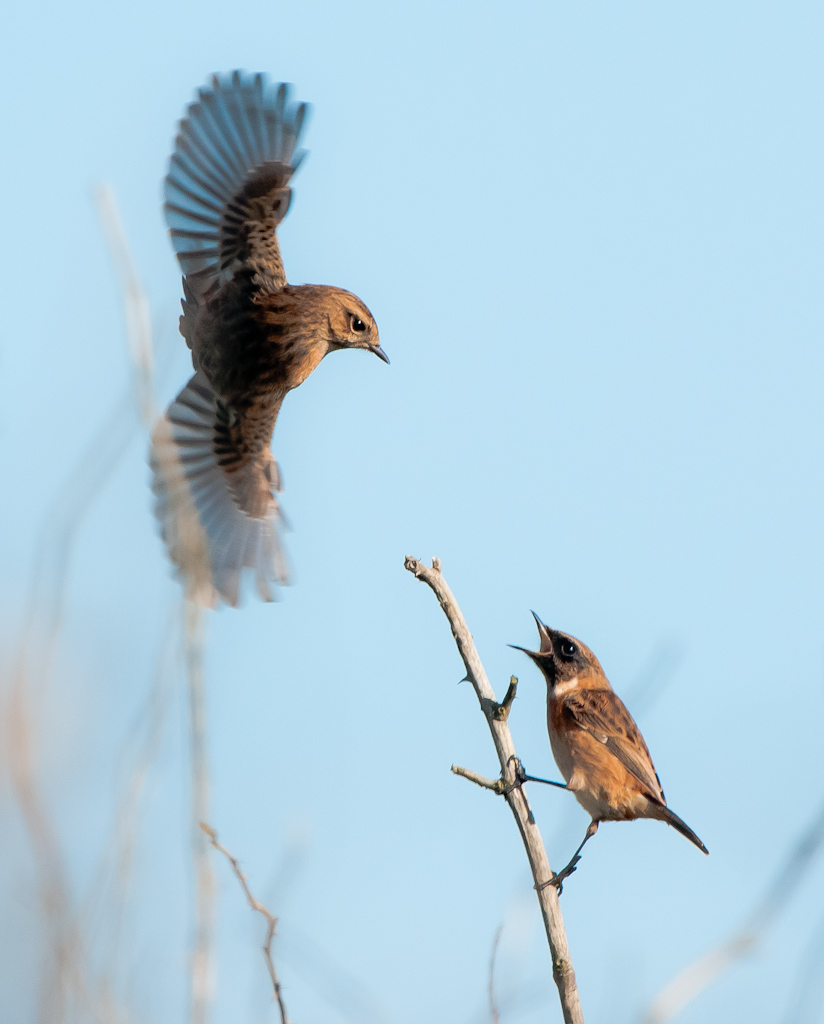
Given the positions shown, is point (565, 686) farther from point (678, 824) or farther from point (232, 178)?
point (232, 178)

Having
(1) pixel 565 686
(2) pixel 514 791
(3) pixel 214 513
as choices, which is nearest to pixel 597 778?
(1) pixel 565 686

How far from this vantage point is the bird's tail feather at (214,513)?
714 cm

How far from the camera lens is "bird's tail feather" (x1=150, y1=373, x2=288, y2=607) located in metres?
7.14

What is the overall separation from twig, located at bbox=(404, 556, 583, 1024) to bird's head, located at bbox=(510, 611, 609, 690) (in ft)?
8.31

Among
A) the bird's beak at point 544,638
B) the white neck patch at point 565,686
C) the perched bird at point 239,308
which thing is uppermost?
the perched bird at point 239,308

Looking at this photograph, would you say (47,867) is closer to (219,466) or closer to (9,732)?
(9,732)

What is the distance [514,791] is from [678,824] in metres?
2.58

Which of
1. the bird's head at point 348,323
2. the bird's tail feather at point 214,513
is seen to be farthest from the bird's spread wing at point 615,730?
the bird's head at point 348,323

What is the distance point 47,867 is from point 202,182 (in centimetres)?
467

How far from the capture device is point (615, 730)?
645cm

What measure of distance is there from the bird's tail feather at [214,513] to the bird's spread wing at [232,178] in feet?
2.25

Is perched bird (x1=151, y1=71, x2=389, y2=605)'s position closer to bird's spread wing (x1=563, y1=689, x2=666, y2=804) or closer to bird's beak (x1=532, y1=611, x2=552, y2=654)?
bird's beak (x1=532, y1=611, x2=552, y2=654)

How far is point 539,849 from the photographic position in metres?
3.92

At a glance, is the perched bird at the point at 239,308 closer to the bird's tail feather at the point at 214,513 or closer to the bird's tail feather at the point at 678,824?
the bird's tail feather at the point at 214,513
